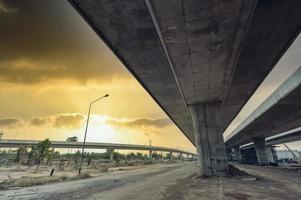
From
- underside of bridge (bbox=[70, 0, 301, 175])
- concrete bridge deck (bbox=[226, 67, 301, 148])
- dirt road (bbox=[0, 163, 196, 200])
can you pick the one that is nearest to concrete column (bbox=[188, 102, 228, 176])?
underside of bridge (bbox=[70, 0, 301, 175])

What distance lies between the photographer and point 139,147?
126125mm

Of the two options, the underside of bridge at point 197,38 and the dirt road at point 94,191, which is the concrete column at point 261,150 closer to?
the underside of bridge at point 197,38

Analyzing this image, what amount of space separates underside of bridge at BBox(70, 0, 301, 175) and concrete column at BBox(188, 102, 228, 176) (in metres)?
0.14

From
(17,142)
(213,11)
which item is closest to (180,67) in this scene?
(213,11)

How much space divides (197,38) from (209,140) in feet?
45.6

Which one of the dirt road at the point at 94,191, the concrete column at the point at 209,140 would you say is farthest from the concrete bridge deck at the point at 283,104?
the dirt road at the point at 94,191

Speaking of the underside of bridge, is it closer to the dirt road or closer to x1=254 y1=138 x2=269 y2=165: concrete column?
the dirt road

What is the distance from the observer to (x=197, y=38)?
35.4 ft

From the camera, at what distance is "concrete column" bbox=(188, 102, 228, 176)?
2014 centimetres

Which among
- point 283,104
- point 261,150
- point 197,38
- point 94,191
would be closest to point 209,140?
point 283,104

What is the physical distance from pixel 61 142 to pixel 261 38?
97147 mm

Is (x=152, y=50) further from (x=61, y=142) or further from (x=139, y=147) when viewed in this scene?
(x=139, y=147)

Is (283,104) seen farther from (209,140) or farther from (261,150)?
(261,150)

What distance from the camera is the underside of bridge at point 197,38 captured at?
8883mm
